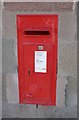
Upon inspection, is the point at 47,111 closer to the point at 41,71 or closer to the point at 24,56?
the point at 41,71

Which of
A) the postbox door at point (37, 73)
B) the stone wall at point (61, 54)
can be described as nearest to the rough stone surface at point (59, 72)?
the stone wall at point (61, 54)

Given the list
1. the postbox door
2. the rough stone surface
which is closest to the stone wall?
the rough stone surface

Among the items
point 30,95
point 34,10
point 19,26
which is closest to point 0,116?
point 30,95

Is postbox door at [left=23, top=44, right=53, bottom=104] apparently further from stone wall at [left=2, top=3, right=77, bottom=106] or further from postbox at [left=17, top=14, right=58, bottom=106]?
stone wall at [left=2, top=3, right=77, bottom=106]

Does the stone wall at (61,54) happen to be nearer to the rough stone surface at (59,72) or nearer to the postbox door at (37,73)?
the rough stone surface at (59,72)

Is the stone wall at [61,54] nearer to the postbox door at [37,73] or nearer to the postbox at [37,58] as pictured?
the postbox at [37,58]

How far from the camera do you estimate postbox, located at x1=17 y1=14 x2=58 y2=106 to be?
475 cm

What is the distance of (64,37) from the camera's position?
481 cm

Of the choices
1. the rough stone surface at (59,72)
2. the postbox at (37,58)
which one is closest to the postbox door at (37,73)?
the postbox at (37,58)

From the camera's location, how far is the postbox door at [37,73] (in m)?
4.83

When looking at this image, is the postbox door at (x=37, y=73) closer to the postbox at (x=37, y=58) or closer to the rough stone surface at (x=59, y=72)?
the postbox at (x=37, y=58)

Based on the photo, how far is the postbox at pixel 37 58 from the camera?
475cm

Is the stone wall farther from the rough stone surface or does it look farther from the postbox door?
the postbox door

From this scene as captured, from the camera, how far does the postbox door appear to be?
15.8 ft
